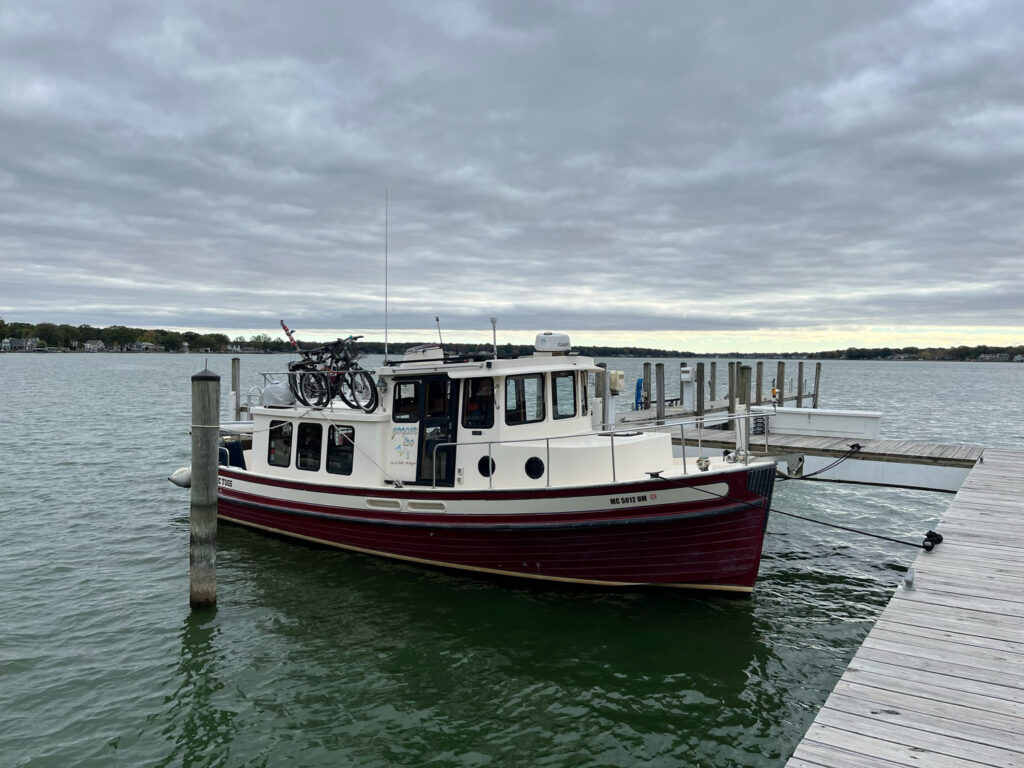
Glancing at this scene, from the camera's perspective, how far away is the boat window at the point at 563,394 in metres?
11.1

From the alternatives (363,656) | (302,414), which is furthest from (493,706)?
(302,414)

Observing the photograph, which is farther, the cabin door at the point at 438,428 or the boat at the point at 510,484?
the cabin door at the point at 438,428

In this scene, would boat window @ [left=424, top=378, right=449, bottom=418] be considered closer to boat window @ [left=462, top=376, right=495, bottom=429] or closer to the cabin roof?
the cabin roof

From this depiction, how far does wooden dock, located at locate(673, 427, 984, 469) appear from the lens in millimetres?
12672

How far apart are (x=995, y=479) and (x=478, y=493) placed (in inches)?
354

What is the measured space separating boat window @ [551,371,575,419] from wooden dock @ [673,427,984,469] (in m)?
3.09

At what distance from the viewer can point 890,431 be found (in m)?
31.0

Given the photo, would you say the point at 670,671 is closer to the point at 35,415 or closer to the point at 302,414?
the point at 302,414

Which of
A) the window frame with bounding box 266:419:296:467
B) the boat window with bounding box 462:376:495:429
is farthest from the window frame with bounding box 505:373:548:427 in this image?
the window frame with bounding box 266:419:296:467

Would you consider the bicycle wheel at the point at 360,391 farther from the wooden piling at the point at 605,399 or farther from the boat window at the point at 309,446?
the wooden piling at the point at 605,399

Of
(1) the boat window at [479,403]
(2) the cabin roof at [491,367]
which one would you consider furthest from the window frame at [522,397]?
(1) the boat window at [479,403]

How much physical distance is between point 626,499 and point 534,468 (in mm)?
1584

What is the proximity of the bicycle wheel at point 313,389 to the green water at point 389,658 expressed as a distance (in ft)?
9.08

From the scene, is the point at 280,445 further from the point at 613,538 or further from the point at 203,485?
the point at 613,538
